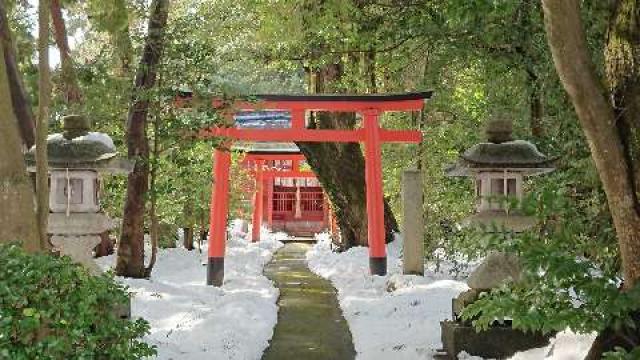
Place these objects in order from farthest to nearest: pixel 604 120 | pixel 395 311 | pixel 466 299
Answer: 1. pixel 395 311
2. pixel 466 299
3. pixel 604 120

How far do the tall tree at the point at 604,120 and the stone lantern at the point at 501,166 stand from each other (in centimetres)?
348

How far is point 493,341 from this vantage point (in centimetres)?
713

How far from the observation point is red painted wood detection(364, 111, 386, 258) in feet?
50.5

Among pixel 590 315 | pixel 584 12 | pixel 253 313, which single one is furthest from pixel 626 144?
pixel 253 313

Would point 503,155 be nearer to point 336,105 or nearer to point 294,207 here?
point 336,105

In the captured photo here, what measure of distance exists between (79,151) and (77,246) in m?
1.14

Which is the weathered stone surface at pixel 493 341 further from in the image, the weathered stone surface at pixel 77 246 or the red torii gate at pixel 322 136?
the red torii gate at pixel 322 136

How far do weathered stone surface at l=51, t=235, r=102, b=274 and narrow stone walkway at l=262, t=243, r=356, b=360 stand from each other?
7.98 ft

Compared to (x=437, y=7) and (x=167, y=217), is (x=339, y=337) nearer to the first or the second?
(x=437, y=7)

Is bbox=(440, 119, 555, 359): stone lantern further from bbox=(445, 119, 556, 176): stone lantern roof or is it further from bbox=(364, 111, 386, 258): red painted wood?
bbox=(364, 111, 386, 258): red painted wood

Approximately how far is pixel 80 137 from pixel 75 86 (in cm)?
774

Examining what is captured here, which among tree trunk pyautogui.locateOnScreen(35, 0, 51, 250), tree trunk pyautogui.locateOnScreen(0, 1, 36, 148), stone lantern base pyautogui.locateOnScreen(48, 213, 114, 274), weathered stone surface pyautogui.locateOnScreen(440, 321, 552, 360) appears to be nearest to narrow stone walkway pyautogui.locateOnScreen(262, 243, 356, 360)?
weathered stone surface pyautogui.locateOnScreen(440, 321, 552, 360)

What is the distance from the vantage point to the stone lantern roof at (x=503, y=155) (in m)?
8.14

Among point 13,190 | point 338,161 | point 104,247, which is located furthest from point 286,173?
point 13,190
